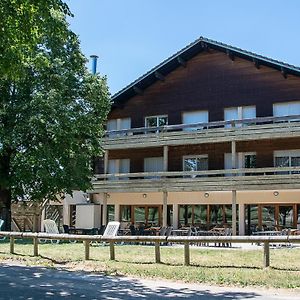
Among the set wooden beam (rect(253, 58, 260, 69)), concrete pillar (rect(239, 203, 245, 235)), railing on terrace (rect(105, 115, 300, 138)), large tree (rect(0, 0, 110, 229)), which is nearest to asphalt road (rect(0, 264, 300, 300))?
large tree (rect(0, 0, 110, 229))

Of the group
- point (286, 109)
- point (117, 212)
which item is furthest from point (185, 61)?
point (117, 212)

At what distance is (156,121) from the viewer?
3095 centimetres

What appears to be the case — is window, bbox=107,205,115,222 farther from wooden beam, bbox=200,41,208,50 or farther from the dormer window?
wooden beam, bbox=200,41,208,50

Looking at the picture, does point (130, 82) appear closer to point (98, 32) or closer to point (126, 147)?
point (126, 147)

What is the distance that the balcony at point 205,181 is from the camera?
24656 millimetres

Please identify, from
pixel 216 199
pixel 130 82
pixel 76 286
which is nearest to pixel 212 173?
pixel 216 199

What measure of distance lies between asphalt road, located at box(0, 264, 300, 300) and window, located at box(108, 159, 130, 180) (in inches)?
792

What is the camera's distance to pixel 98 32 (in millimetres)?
19641

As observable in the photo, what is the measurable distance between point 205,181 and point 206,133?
8.17 feet

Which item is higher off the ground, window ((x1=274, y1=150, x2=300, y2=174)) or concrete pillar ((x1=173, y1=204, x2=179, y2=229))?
window ((x1=274, y1=150, x2=300, y2=174))

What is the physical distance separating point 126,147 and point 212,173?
5.52 metres

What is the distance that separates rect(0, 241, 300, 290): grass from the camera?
406 inches

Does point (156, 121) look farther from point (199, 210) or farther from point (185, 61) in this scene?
point (199, 210)

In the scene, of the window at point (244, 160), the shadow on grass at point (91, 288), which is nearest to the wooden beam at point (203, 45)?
the window at point (244, 160)
